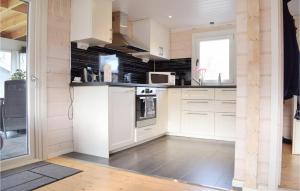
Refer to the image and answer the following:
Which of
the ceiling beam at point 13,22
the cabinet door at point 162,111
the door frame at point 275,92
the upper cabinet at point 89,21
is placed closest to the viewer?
the door frame at point 275,92

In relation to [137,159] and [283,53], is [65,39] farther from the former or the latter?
[283,53]

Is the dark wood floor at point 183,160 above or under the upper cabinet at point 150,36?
under

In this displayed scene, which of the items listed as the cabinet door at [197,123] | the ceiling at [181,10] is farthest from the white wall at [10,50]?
the cabinet door at [197,123]

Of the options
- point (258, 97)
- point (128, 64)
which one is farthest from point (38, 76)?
point (258, 97)

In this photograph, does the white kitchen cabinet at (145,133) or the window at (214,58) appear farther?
the window at (214,58)

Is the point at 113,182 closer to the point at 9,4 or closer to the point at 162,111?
the point at 162,111

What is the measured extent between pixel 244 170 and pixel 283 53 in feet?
3.46

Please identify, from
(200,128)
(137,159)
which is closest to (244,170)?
(137,159)

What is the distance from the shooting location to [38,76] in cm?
273

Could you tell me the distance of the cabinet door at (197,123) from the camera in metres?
3.83

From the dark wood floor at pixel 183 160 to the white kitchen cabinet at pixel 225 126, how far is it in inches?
5.0

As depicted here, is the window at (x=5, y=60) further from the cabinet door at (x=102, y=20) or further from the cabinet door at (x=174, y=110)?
the cabinet door at (x=174, y=110)

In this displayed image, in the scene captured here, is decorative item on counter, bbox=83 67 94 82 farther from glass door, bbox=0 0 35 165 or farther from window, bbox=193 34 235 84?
window, bbox=193 34 235 84

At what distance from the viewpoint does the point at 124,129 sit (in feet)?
10.3
